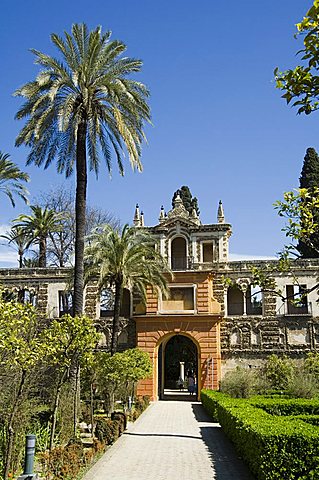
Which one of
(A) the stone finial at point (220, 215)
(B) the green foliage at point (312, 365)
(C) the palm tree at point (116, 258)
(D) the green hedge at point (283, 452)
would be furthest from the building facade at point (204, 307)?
(D) the green hedge at point (283, 452)

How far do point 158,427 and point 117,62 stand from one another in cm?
1359

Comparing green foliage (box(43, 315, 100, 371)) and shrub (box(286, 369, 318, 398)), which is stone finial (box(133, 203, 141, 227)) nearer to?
shrub (box(286, 369, 318, 398))

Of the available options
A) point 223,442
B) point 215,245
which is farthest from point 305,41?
point 215,245

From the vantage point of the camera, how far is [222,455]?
1405cm

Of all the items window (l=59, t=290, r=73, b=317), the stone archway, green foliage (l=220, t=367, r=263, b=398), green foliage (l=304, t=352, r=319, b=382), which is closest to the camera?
green foliage (l=220, t=367, r=263, b=398)

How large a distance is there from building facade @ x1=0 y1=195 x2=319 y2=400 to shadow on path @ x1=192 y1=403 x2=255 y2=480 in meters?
12.0

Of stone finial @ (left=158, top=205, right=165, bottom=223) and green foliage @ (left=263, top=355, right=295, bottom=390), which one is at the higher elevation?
stone finial @ (left=158, top=205, right=165, bottom=223)

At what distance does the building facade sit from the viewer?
33.0 meters

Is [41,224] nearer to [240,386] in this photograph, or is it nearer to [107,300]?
[107,300]

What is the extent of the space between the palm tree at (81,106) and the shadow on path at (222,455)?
6.10 metres

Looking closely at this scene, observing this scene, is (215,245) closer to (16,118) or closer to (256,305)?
(256,305)

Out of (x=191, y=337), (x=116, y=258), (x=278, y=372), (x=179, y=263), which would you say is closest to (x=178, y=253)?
(x=179, y=263)

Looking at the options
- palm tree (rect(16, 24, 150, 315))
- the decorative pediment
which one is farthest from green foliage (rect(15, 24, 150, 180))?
the decorative pediment

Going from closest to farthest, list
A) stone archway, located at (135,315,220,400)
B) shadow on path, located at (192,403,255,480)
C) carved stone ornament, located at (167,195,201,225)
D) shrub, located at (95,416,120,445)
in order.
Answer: shadow on path, located at (192,403,255,480)
shrub, located at (95,416,120,445)
stone archway, located at (135,315,220,400)
carved stone ornament, located at (167,195,201,225)
